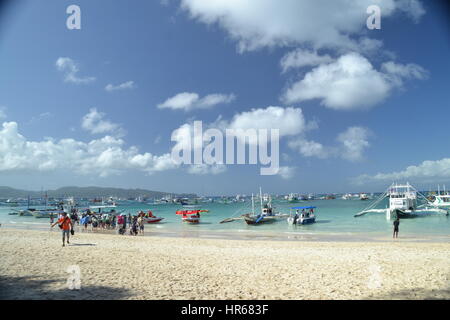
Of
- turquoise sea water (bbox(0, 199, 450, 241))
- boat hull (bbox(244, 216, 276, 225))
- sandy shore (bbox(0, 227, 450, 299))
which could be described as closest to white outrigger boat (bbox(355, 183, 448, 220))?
turquoise sea water (bbox(0, 199, 450, 241))

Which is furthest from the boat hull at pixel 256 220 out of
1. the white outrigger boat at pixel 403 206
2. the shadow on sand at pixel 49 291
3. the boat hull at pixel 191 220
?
the shadow on sand at pixel 49 291

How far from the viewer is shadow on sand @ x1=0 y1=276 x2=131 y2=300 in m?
6.93

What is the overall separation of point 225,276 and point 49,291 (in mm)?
4946

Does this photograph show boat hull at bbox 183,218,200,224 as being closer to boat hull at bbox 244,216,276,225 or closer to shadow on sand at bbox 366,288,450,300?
boat hull at bbox 244,216,276,225

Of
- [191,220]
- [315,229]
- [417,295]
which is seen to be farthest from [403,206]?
[417,295]

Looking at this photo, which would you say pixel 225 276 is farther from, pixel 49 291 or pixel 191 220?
pixel 191 220

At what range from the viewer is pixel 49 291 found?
732cm
